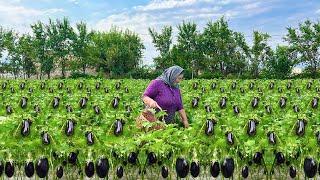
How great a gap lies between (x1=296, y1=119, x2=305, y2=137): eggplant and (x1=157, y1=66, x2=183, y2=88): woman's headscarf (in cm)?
205

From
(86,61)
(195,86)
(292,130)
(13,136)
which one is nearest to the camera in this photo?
(13,136)

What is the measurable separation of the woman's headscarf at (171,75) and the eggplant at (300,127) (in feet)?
6.72

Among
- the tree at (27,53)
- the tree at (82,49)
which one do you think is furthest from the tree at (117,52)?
the tree at (27,53)

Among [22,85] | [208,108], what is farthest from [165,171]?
[22,85]

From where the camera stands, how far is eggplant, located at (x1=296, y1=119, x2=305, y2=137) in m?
6.80

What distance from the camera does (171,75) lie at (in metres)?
8.33

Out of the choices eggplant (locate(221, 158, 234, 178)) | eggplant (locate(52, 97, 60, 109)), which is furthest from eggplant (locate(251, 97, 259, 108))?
eggplant (locate(221, 158, 234, 178))

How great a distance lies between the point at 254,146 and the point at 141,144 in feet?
4.14

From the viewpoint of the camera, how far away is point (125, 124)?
713 centimetres

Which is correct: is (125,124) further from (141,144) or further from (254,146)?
(254,146)

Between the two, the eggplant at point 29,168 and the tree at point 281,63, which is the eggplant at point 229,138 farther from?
the tree at point 281,63

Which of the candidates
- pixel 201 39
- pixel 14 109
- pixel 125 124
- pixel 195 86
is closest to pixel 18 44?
pixel 201 39

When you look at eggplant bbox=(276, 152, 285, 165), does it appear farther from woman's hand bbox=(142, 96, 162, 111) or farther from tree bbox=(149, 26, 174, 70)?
tree bbox=(149, 26, 174, 70)

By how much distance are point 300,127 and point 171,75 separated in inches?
87.7
